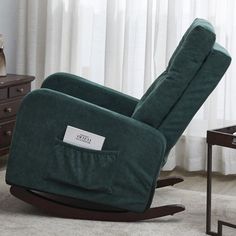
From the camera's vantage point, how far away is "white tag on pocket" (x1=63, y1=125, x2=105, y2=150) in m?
2.88

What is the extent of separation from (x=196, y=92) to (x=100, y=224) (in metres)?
0.78

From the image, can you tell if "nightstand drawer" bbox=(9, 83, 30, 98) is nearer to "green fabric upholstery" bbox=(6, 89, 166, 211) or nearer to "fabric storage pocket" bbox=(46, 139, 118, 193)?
"green fabric upholstery" bbox=(6, 89, 166, 211)

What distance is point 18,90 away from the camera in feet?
13.0

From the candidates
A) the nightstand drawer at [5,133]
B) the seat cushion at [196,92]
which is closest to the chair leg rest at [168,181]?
the seat cushion at [196,92]

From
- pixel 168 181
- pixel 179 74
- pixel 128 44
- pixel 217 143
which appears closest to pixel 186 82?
pixel 179 74

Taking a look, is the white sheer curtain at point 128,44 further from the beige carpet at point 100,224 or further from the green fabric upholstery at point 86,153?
the green fabric upholstery at point 86,153

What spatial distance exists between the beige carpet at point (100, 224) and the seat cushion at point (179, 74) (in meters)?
0.49

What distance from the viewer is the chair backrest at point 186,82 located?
2771 mm

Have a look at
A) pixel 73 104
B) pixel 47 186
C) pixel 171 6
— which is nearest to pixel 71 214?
pixel 47 186

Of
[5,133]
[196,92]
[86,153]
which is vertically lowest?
[5,133]

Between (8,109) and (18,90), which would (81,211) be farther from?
(18,90)

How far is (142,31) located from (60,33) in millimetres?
603

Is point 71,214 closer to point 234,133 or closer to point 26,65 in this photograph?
point 234,133

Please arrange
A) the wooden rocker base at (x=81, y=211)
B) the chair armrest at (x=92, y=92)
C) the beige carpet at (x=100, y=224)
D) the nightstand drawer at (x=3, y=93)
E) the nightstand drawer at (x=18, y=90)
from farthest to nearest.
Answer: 1. the nightstand drawer at (x=18, y=90)
2. the nightstand drawer at (x=3, y=93)
3. the chair armrest at (x=92, y=92)
4. the wooden rocker base at (x=81, y=211)
5. the beige carpet at (x=100, y=224)
